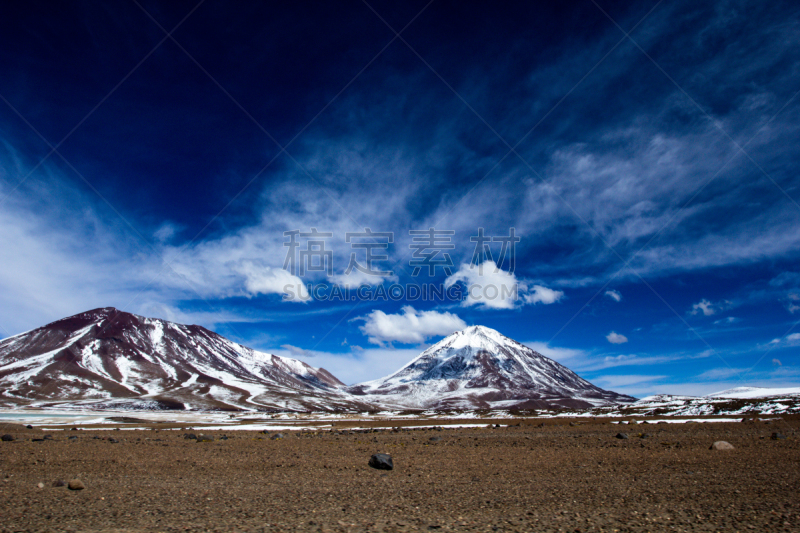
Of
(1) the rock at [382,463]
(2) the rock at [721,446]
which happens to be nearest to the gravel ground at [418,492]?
(2) the rock at [721,446]

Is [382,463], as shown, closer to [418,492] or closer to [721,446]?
[418,492]

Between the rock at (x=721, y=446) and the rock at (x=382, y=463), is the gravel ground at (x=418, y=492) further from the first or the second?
the rock at (x=382, y=463)

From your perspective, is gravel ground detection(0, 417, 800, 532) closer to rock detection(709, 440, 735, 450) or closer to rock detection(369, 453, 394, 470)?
rock detection(709, 440, 735, 450)

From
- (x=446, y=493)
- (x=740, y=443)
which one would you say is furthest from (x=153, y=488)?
(x=740, y=443)

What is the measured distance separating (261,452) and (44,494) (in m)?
12.1

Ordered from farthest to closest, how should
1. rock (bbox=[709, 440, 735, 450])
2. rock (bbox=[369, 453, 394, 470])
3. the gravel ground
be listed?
rock (bbox=[709, 440, 735, 450]), rock (bbox=[369, 453, 394, 470]), the gravel ground

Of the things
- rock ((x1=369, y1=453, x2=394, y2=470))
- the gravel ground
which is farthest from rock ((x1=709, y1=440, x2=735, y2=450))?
rock ((x1=369, y1=453, x2=394, y2=470))

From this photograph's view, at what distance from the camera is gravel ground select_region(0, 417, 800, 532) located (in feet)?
28.9

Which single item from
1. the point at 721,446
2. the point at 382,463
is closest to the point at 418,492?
the point at 382,463

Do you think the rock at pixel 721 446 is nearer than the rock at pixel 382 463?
No

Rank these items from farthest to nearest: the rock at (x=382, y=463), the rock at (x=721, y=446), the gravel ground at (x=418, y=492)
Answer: the rock at (x=721, y=446) → the rock at (x=382, y=463) → the gravel ground at (x=418, y=492)

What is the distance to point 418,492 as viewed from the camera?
1232 centimetres

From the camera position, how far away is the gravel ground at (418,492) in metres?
8.81

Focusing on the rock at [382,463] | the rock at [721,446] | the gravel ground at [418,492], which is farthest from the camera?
the rock at [721,446]
